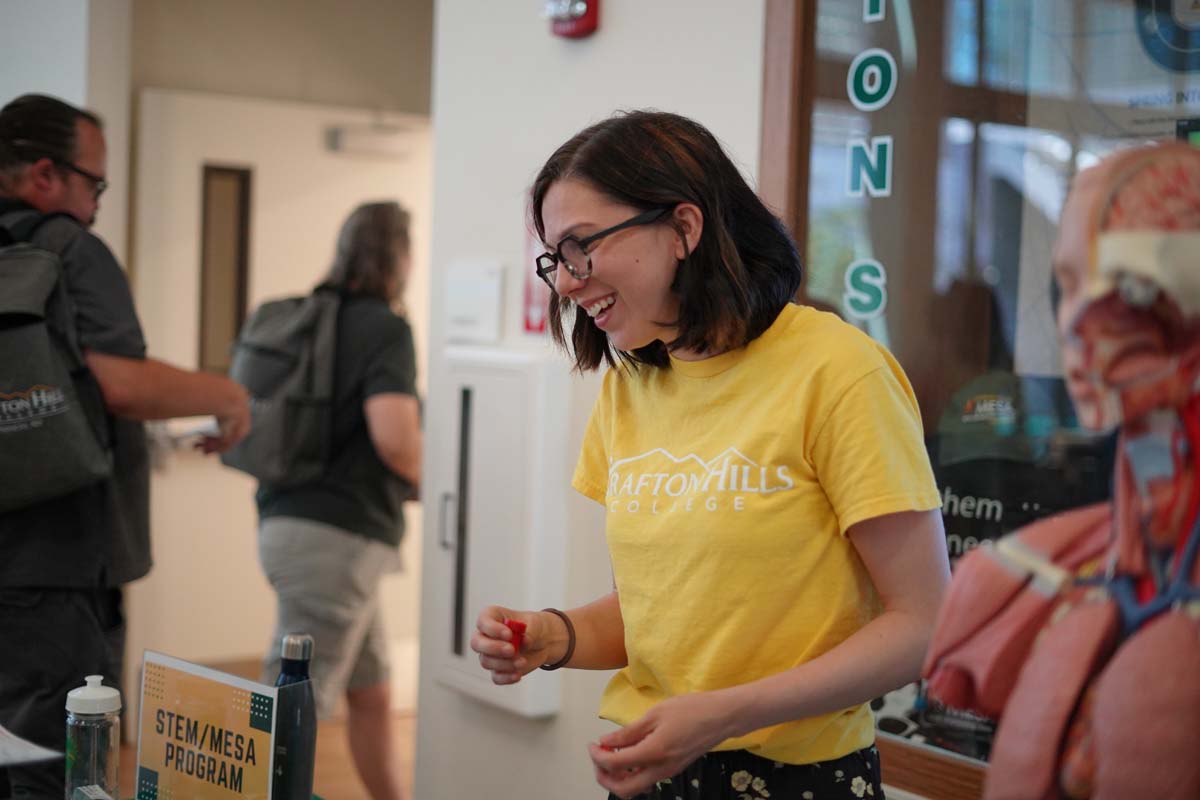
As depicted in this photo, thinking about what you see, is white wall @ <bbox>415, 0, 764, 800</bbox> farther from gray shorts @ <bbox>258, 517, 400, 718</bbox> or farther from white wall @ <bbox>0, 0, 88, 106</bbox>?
white wall @ <bbox>0, 0, 88, 106</bbox>

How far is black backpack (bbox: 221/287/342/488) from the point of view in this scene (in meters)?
2.89

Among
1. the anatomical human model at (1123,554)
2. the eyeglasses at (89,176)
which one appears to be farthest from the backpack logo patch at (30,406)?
the anatomical human model at (1123,554)

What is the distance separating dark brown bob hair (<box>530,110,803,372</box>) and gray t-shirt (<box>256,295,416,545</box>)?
167 cm

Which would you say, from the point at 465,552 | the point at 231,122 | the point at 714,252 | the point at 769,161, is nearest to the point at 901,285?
the point at 769,161

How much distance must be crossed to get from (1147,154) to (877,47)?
135cm

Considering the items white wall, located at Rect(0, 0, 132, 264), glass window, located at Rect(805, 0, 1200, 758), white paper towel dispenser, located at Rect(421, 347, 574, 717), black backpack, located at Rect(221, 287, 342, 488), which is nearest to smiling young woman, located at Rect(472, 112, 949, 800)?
glass window, located at Rect(805, 0, 1200, 758)

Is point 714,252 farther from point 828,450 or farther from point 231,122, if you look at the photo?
point 231,122

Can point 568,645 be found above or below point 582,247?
below

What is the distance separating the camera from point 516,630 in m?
1.36

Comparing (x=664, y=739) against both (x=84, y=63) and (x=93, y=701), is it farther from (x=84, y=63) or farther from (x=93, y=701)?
(x=84, y=63)

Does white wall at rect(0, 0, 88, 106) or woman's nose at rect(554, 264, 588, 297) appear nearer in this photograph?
woman's nose at rect(554, 264, 588, 297)

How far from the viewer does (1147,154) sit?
2.35ft

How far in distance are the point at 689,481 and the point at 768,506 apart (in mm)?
90

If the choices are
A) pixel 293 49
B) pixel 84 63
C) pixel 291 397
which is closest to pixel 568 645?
pixel 291 397
